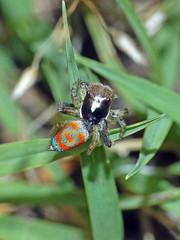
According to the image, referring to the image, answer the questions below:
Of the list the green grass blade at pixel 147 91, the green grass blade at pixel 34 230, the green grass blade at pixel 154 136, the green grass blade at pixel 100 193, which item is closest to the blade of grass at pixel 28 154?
the green grass blade at pixel 100 193

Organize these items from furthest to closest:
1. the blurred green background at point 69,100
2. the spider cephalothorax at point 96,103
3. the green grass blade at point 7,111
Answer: the green grass blade at point 7,111 → the blurred green background at point 69,100 → the spider cephalothorax at point 96,103

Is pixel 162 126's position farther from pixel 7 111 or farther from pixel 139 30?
pixel 7 111

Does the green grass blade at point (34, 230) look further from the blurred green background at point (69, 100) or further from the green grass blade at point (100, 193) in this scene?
the green grass blade at point (100, 193)

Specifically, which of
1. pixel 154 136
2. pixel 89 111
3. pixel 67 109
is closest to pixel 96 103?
pixel 89 111

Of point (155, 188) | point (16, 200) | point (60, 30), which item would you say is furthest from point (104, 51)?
point (16, 200)

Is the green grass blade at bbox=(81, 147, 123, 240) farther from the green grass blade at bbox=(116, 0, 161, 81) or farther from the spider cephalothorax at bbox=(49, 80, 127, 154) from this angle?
the green grass blade at bbox=(116, 0, 161, 81)

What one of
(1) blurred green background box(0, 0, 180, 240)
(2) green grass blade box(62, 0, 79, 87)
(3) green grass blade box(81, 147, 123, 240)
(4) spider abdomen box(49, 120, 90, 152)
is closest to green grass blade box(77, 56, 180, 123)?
(1) blurred green background box(0, 0, 180, 240)
